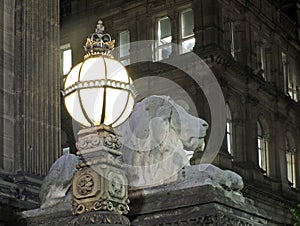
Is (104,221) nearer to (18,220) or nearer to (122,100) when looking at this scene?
(122,100)

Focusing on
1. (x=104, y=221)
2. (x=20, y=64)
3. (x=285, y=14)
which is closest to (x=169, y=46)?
(x=285, y=14)

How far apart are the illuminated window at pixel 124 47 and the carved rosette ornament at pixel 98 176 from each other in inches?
1343

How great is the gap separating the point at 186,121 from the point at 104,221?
106 inches

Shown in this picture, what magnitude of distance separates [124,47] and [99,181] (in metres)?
35.3

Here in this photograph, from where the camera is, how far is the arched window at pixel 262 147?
140ft

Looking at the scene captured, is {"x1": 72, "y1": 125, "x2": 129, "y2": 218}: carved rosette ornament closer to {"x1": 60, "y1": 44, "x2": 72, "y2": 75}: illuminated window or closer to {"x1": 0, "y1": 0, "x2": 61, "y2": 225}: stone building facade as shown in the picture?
{"x1": 0, "y1": 0, "x2": 61, "y2": 225}: stone building facade

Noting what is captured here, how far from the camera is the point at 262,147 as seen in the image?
4319 cm

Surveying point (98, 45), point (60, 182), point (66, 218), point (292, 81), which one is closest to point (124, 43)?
point (292, 81)

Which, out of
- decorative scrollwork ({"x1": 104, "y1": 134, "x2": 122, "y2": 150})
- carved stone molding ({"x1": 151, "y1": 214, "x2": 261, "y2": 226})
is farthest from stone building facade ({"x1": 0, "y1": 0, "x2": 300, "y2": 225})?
decorative scrollwork ({"x1": 104, "y1": 134, "x2": 122, "y2": 150})

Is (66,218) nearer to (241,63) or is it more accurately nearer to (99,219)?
(99,219)

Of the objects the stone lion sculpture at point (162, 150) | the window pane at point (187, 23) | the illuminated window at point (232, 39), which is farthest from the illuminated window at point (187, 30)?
the stone lion sculpture at point (162, 150)

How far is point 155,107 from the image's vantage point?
10.0m

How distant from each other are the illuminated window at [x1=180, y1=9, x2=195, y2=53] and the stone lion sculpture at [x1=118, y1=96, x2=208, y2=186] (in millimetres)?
30322

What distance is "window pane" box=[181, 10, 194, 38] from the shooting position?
40.9 metres
